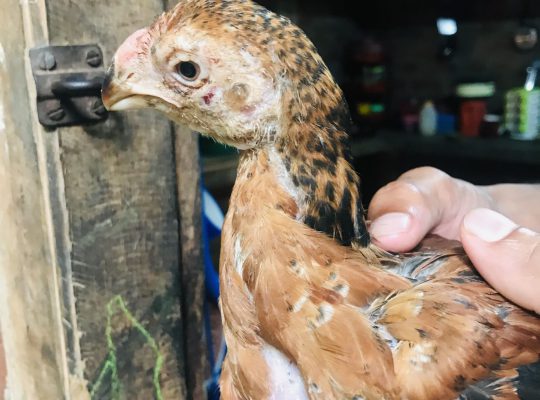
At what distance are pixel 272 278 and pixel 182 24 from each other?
0.32m

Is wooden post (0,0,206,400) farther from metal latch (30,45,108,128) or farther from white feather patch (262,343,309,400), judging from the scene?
white feather patch (262,343,309,400)

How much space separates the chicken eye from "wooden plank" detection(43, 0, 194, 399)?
300mm

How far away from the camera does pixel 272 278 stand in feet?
2.29

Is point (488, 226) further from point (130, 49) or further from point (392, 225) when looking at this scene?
point (130, 49)

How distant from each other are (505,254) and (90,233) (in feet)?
2.14

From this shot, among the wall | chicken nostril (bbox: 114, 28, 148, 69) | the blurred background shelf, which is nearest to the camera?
chicken nostril (bbox: 114, 28, 148, 69)

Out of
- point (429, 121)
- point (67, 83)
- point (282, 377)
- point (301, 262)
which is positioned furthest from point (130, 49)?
point (429, 121)

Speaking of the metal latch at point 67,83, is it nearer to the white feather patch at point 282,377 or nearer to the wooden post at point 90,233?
the wooden post at point 90,233

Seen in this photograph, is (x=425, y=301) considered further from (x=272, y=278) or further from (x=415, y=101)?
(x=415, y=101)

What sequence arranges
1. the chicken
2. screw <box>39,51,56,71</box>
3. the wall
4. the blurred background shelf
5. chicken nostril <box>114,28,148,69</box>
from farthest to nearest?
the wall < the blurred background shelf < screw <box>39,51,56,71</box> < chicken nostril <box>114,28,148,69</box> < the chicken

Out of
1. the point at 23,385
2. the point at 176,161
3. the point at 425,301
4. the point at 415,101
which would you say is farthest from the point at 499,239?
the point at 415,101

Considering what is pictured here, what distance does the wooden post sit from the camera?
0.96m

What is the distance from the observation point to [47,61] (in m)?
0.92

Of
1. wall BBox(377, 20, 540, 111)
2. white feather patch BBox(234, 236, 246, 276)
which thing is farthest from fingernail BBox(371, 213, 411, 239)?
wall BBox(377, 20, 540, 111)
